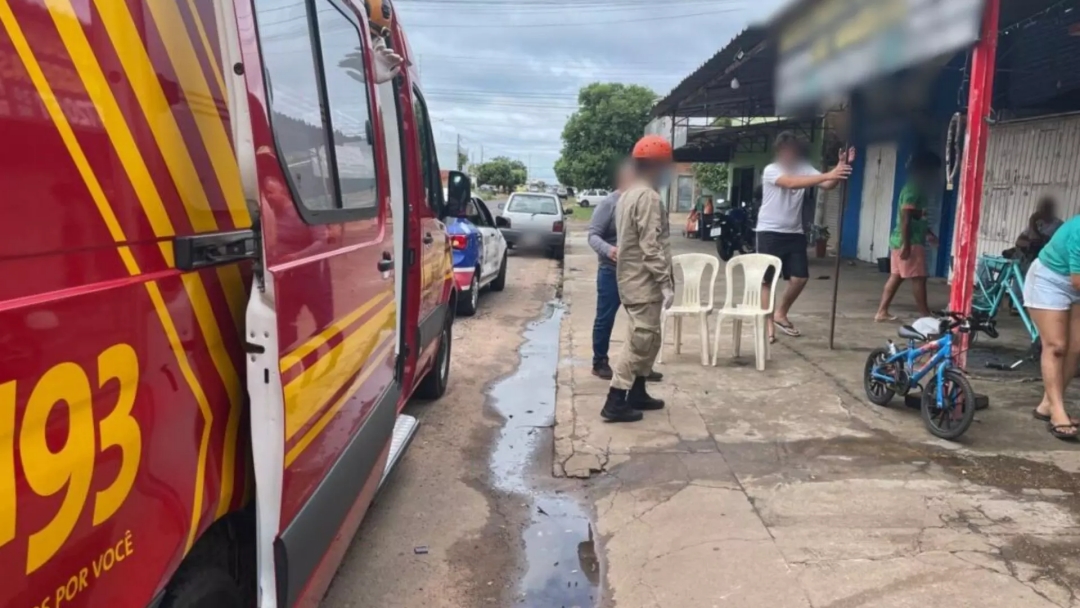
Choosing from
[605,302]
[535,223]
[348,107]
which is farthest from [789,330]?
[535,223]

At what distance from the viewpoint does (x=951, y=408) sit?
4.66 meters

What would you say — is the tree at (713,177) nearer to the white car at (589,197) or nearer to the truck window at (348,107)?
the white car at (589,197)

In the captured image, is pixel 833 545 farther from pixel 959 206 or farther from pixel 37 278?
pixel 37 278

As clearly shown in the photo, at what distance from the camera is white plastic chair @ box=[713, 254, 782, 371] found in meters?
6.29

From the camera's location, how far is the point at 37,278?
4.20ft

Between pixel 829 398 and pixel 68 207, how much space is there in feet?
16.8

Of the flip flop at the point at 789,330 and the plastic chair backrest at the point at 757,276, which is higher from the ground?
the plastic chair backrest at the point at 757,276

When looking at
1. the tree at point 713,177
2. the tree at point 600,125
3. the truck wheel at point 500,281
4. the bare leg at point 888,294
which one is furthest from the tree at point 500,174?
the bare leg at point 888,294

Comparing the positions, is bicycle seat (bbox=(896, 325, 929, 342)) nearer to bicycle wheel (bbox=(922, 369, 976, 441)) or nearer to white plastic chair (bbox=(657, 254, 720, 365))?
bicycle wheel (bbox=(922, 369, 976, 441))

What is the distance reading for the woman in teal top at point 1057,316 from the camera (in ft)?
14.8

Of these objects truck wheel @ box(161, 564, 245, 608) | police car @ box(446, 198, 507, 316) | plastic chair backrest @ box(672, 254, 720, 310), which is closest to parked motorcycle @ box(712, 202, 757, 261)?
police car @ box(446, 198, 507, 316)

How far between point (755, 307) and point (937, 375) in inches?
77.5

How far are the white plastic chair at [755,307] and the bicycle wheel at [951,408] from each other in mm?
1610

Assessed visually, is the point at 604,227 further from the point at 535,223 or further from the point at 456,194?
the point at 535,223
